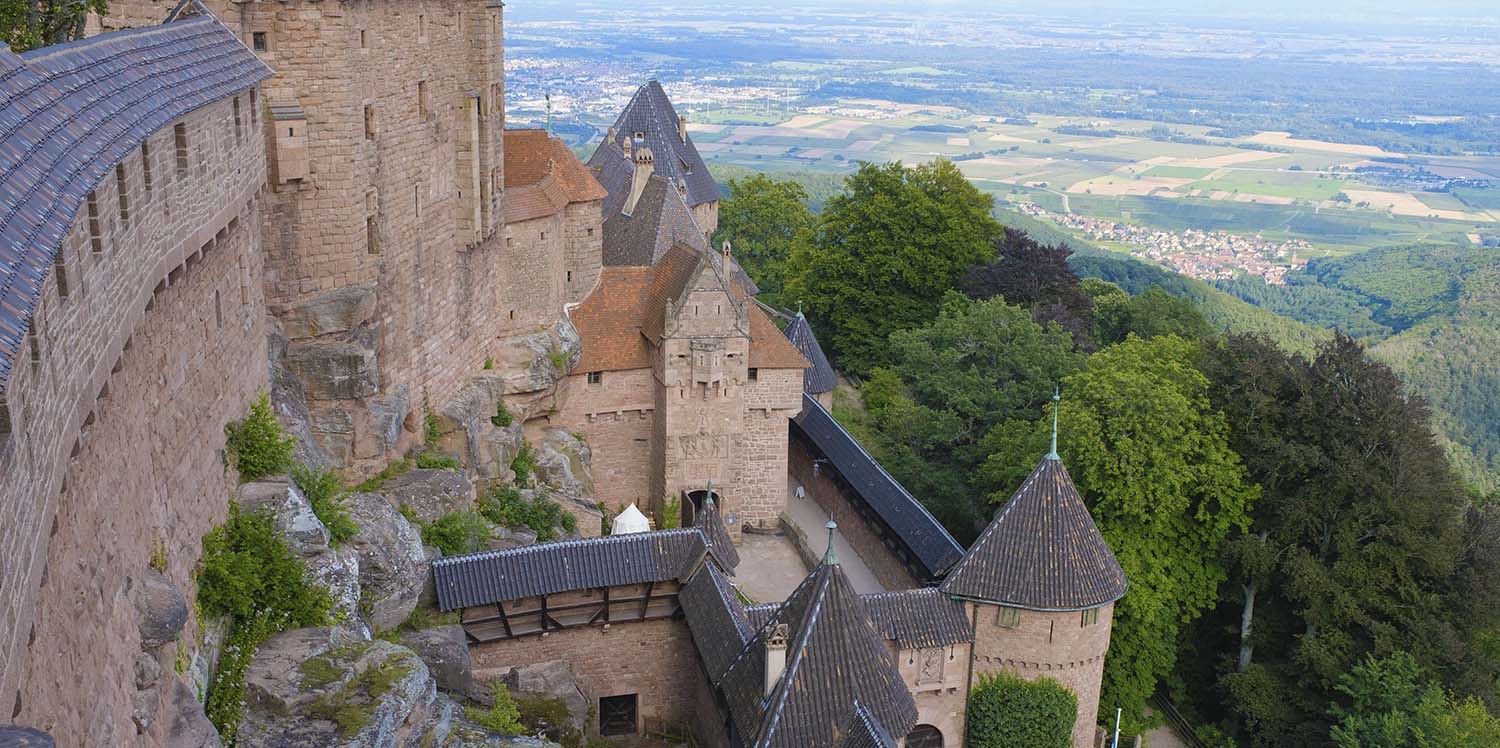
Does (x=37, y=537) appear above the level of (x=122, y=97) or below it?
below

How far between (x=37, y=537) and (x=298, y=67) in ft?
40.0

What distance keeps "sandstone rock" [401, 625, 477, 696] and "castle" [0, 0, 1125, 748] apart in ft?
5.92

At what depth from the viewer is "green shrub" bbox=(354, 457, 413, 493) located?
20.2 metres

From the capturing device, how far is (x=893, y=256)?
43.9 m

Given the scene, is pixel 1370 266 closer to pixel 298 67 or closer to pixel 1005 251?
pixel 1005 251

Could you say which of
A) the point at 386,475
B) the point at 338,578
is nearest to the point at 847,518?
the point at 386,475

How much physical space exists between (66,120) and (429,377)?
1413 centimetres

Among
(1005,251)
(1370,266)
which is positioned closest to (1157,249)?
(1370,266)

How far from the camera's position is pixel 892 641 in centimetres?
2148

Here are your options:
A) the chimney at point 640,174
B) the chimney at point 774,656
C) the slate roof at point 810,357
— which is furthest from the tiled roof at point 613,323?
the chimney at point 774,656

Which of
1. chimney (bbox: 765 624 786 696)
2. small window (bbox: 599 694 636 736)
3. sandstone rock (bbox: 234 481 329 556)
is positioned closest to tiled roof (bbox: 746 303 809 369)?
small window (bbox: 599 694 636 736)

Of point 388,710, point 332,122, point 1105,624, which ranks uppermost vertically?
point 332,122

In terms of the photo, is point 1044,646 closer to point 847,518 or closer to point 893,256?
point 847,518

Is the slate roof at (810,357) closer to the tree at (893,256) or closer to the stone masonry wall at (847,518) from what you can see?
the stone masonry wall at (847,518)
